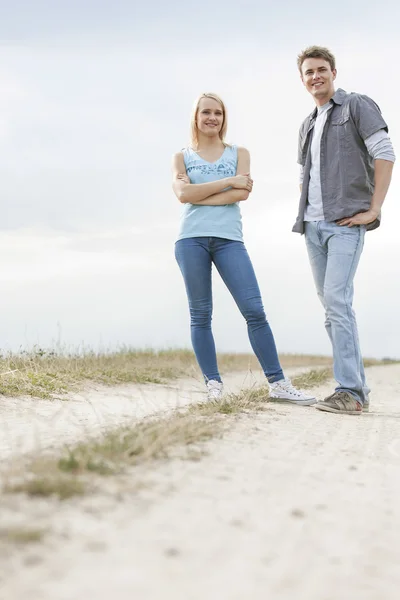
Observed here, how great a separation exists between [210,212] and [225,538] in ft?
10.6

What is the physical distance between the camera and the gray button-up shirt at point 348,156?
16.0 feet

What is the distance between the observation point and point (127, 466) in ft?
7.34

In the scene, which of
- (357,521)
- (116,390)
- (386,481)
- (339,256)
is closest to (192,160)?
(339,256)

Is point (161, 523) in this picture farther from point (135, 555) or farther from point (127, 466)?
point (127, 466)

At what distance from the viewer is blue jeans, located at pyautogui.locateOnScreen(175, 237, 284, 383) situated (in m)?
4.73

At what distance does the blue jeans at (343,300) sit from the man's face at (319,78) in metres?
1.01

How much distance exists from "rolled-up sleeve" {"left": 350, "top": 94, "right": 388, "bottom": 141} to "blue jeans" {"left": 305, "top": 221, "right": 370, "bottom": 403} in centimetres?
71

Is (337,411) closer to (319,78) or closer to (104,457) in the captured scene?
(319,78)

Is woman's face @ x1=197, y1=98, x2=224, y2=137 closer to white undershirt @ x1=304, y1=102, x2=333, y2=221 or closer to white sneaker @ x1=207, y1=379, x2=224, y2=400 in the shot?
white undershirt @ x1=304, y1=102, x2=333, y2=221

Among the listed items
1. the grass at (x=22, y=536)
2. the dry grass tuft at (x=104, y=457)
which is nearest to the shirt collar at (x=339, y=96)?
the dry grass tuft at (x=104, y=457)

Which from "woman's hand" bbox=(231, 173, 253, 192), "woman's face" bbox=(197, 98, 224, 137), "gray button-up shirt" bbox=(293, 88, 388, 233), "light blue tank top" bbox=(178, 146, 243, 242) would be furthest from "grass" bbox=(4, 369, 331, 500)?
"woman's face" bbox=(197, 98, 224, 137)

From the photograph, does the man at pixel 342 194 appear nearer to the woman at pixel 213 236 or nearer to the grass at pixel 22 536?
the woman at pixel 213 236

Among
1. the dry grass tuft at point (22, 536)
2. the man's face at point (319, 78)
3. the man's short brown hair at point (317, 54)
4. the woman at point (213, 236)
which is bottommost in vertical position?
the dry grass tuft at point (22, 536)

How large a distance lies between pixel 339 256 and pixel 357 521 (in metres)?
3.06
